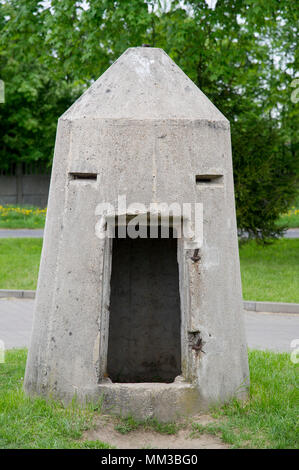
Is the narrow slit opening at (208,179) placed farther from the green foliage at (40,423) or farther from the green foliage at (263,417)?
the green foliage at (40,423)

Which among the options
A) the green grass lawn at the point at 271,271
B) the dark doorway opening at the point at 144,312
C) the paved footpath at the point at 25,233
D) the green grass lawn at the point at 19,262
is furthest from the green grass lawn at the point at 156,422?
the paved footpath at the point at 25,233

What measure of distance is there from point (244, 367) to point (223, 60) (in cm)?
914

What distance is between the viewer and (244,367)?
4750 millimetres

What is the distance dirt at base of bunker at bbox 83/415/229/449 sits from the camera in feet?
13.3

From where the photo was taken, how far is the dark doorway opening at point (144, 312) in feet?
19.9

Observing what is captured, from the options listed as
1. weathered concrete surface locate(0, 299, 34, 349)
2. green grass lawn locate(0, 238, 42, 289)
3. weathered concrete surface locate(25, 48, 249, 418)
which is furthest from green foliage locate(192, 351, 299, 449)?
green grass lawn locate(0, 238, 42, 289)

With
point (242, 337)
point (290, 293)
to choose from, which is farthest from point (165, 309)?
point (290, 293)

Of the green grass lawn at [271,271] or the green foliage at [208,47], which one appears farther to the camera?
the green foliage at [208,47]

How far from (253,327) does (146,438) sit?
4253mm

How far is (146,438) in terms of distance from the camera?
165 inches

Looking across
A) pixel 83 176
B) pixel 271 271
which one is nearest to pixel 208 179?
pixel 83 176

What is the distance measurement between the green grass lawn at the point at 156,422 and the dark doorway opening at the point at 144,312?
49.7 inches

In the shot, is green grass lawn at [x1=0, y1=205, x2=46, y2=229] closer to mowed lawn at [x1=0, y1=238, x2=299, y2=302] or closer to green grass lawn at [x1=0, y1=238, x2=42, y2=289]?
green grass lawn at [x1=0, y1=238, x2=42, y2=289]
